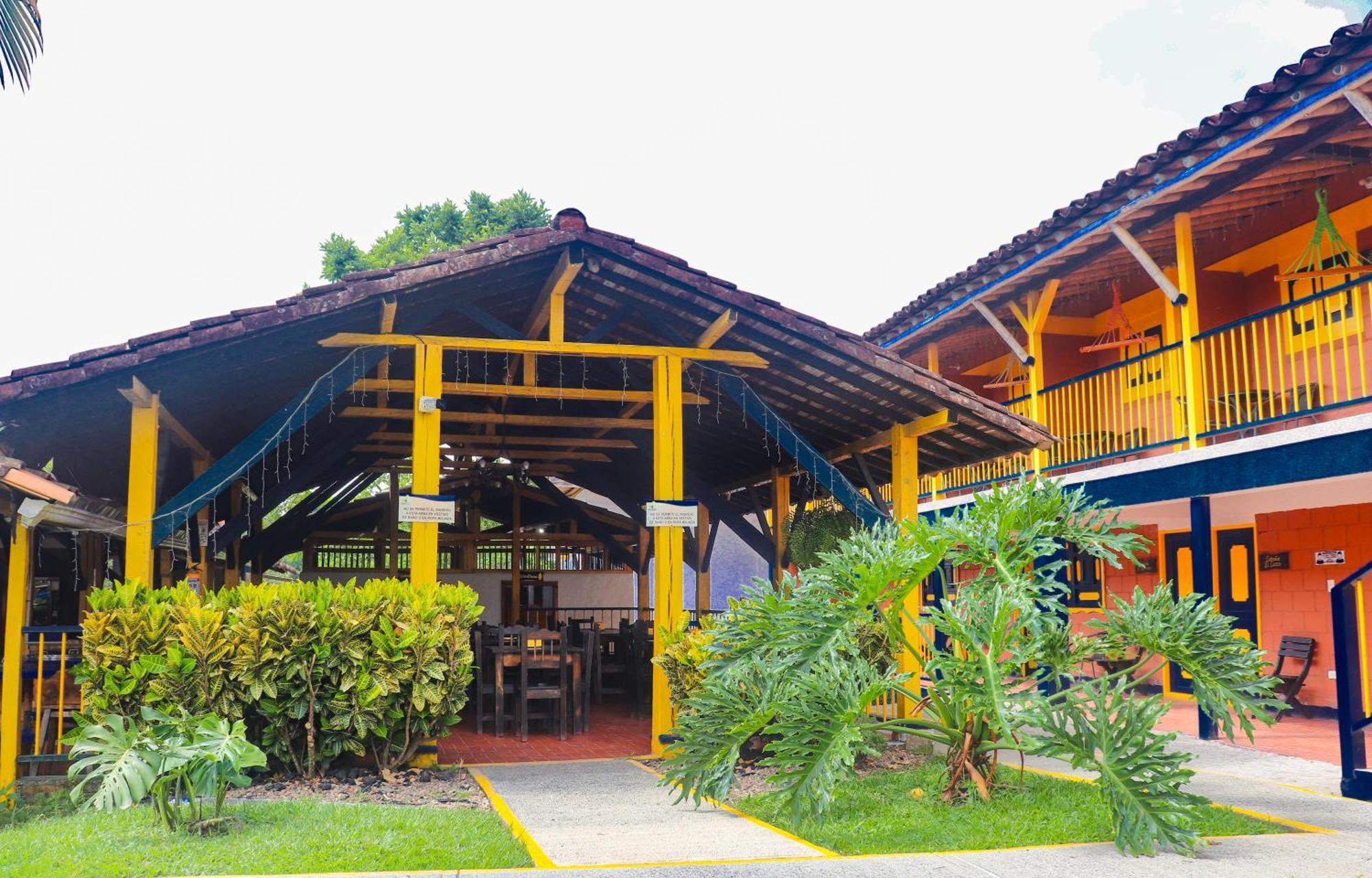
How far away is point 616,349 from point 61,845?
5065 millimetres

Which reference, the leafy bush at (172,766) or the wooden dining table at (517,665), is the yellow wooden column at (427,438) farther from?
the leafy bush at (172,766)

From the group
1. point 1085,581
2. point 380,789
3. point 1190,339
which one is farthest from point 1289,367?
point 380,789

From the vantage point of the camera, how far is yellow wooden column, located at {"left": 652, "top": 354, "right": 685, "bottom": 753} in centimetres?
855

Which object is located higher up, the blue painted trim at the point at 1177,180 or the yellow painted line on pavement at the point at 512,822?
the blue painted trim at the point at 1177,180

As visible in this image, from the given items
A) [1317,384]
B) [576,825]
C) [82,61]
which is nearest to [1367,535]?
[1317,384]

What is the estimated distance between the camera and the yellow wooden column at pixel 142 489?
25.1 ft

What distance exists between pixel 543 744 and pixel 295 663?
2.68m

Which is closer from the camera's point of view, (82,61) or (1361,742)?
(1361,742)

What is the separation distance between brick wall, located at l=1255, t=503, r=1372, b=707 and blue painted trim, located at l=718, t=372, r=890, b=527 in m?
4.73

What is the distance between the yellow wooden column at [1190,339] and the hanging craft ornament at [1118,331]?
4.14ft

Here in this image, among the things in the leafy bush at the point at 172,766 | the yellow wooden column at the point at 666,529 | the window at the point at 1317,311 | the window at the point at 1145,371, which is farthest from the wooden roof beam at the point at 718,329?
the window at the point at 1145,371

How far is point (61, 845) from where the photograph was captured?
5246mm

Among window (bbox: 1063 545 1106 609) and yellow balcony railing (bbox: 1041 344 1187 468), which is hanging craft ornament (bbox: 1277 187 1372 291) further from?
window (bbox: 1063 545 1106 609)

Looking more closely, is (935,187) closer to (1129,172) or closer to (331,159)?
(331,159)
